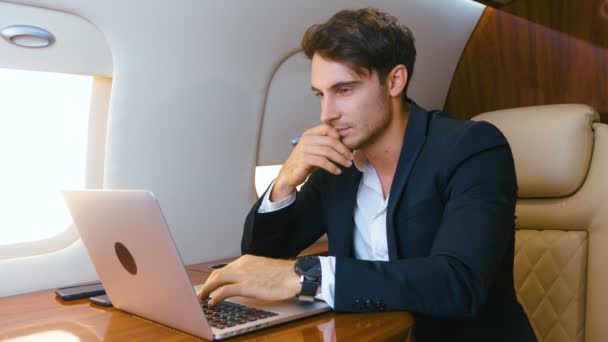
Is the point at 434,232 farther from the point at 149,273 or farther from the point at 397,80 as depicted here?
the point at 149,273

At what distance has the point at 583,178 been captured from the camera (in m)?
1.74

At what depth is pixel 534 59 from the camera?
2.82 meters

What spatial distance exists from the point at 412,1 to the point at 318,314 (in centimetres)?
177

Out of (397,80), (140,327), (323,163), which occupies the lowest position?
(140,327)

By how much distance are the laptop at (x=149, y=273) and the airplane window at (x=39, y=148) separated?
0.52 meters

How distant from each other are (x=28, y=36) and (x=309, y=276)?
3.15ft

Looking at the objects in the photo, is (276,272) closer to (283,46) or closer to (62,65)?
(62,65)

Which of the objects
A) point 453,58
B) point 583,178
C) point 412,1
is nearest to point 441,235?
point 583,178

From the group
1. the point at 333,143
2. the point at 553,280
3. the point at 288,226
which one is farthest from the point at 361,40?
the point at 553,280

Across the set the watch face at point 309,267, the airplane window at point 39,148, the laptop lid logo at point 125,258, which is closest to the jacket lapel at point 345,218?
the watch face at point 309,267

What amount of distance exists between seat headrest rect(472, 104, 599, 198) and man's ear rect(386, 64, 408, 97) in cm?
52

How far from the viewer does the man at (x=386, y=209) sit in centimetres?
113

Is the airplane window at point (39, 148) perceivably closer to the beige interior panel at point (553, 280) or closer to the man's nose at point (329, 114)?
the man's nose at point (329, 114)

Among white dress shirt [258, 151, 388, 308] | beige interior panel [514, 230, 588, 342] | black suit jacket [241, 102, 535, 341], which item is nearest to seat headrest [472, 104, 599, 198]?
beige interior panel [514, 230, 588, 342]
